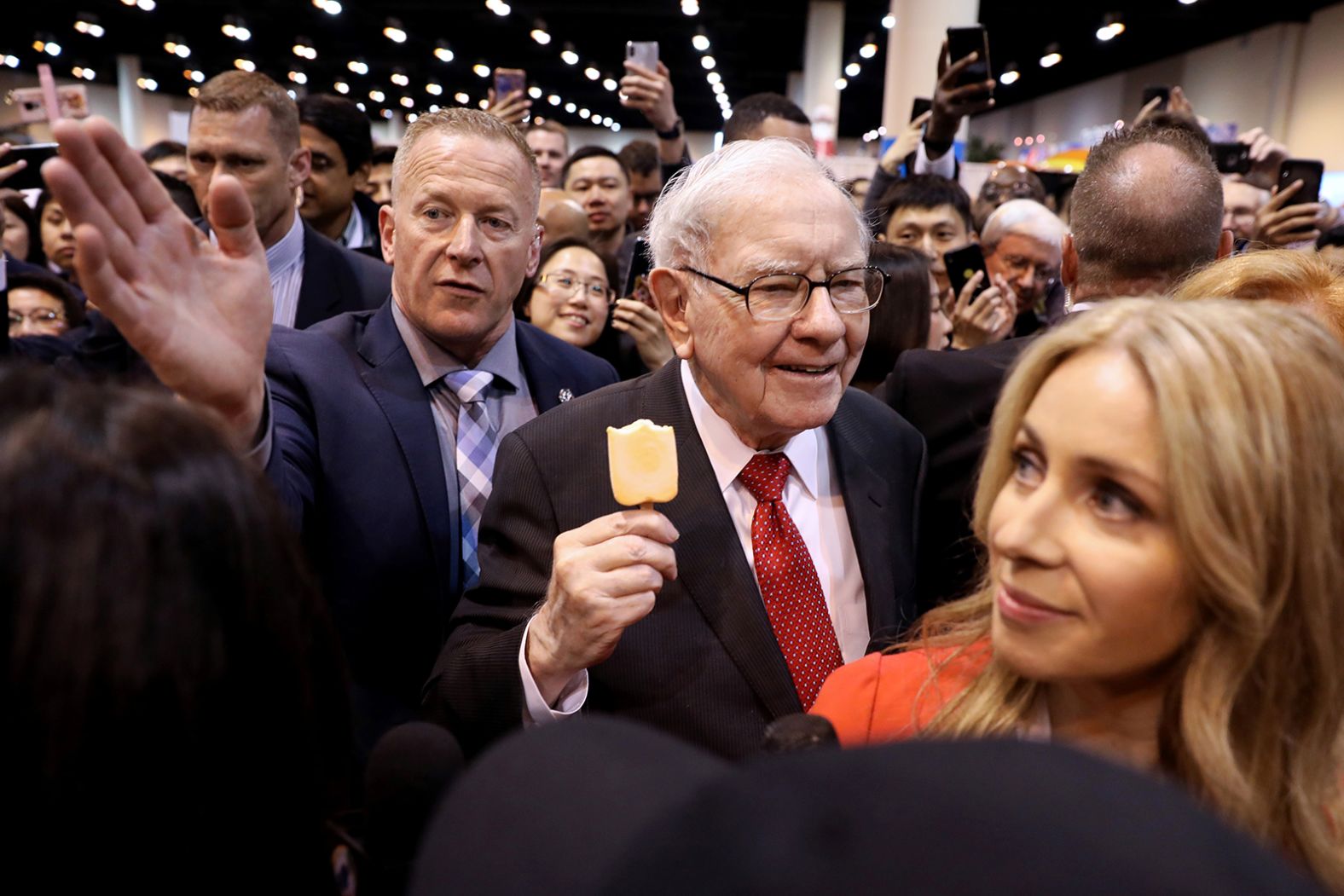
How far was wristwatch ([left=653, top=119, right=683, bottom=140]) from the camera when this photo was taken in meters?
5.06

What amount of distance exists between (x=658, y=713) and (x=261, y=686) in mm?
1203

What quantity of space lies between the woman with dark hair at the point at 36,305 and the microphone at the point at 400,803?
4.77m

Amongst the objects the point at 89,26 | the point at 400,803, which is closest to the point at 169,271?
the point at 400,803

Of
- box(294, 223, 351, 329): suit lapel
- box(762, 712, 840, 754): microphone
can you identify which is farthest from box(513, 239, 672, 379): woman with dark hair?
box(762, 712, 840, 754): microphone

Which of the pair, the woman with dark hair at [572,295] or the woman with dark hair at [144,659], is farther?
the woman with dark hair at [572,295]

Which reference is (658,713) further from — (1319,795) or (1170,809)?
(1170,809)

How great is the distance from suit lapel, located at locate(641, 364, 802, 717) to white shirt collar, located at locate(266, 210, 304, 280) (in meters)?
2.43

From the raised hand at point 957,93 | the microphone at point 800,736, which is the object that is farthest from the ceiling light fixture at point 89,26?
the microphone at point 800,736

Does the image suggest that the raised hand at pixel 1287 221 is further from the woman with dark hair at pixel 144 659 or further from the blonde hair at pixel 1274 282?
the woman with dark hair at pixel 144 659

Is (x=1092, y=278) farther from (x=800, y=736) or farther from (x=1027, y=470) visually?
(x=800, y=736)

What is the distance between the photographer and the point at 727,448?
82.2 inches

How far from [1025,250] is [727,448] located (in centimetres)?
284

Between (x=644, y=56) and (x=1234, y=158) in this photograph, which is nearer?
(x=644, y=56)

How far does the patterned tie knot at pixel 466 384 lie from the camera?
269 centimetres
